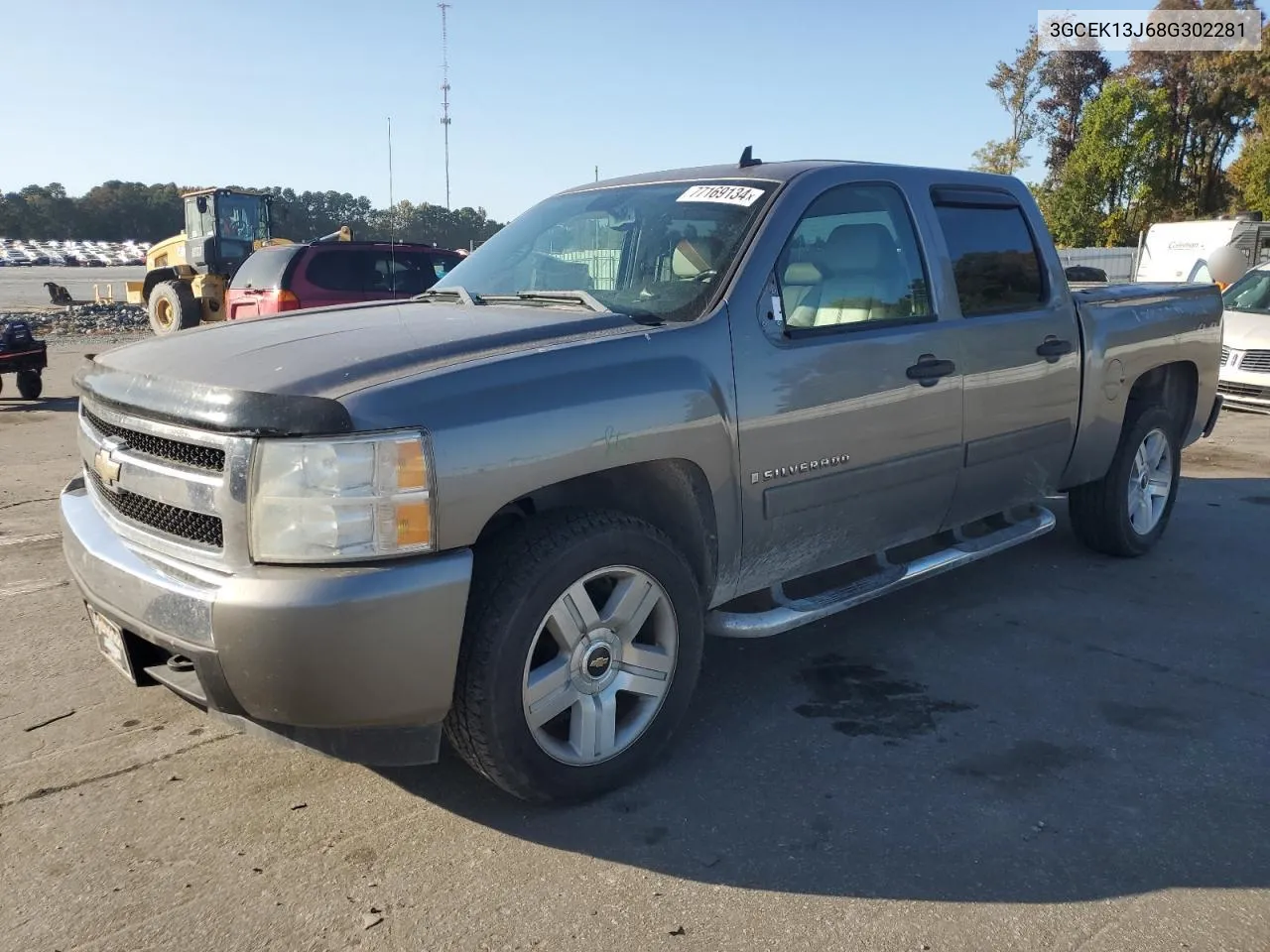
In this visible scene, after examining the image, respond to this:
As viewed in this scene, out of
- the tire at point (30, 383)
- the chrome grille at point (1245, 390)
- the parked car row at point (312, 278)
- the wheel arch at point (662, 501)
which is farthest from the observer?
the tire at point (30, 383)

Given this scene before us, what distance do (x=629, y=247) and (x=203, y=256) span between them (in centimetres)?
1908

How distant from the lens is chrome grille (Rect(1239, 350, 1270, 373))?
10.5 metres

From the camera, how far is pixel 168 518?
283 centimetres

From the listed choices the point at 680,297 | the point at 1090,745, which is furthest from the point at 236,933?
the point at 1090,745

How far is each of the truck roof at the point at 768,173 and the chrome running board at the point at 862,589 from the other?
153cm

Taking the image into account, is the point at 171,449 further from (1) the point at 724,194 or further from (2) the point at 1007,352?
(2) the point at 1007,352

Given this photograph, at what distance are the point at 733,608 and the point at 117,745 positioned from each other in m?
2.28

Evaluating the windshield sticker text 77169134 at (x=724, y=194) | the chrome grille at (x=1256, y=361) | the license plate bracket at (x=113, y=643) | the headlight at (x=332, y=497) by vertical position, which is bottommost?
the license plate bracket at (x=113, y=643)

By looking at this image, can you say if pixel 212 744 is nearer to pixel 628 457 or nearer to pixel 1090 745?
pixel 628 457

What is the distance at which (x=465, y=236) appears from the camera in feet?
137

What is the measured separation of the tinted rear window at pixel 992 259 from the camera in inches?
171

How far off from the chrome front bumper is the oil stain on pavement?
1572 mm

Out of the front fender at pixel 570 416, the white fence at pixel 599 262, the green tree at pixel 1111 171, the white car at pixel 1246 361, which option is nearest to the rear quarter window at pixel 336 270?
the white fence at pixel 599 262

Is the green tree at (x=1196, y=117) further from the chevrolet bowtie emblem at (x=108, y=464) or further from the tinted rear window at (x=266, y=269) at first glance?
the chevrolet bowtie emblem at (x=108, y=464)
